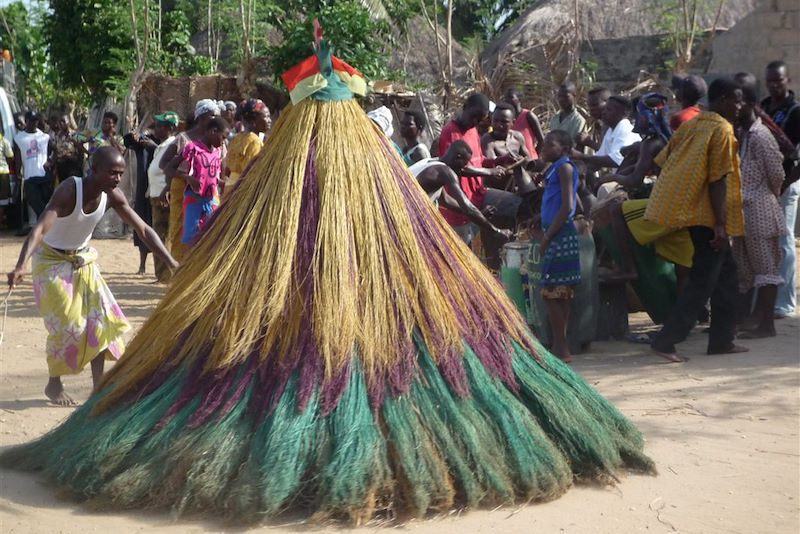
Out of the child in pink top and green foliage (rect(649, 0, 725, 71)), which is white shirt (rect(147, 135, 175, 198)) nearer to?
the child in pink top

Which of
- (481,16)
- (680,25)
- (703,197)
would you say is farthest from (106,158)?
(481,16)

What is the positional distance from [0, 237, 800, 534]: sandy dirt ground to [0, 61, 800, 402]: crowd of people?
31 cm

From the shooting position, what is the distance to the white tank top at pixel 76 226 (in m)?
5.43

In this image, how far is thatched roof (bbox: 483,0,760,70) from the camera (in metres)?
20.0

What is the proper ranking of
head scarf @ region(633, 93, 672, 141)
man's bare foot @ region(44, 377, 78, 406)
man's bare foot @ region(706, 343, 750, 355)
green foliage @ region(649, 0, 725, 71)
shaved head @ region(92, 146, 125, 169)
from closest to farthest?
shaved head @ region(92, 146, 125, 169) < man's bare foot @ region(44, 377, 78, 406) < man's bare foot @ region(706, 343, 750, 355) < head scarf @ region(633, 93, 672, 141) < green foliage @ region(649, 0, 725, 71)

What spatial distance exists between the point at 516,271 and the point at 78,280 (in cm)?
280

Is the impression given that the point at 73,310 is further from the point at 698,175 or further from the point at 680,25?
the point at 680,25

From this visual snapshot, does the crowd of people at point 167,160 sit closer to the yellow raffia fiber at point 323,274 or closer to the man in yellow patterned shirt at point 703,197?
the yellow raffia fiber at point 323,274

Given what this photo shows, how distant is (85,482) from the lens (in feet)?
13.3

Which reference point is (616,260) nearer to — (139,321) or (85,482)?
(139,321)

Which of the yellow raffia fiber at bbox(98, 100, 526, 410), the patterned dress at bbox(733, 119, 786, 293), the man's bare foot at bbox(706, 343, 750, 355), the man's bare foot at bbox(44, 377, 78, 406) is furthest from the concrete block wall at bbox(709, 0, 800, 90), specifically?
the man's bare foot at bbox(44, 377, 78, 406)

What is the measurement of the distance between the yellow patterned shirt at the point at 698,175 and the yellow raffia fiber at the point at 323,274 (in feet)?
7.73

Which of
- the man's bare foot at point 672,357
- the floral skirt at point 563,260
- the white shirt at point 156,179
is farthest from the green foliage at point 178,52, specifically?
the man's bare foot at point 672,357

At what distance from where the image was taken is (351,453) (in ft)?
12.4
